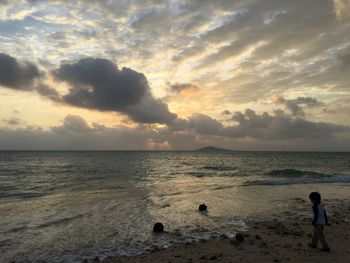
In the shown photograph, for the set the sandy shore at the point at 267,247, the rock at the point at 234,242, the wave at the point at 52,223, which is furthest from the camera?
the wave at the point at 52,223

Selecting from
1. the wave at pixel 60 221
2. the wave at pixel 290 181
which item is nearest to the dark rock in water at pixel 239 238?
the wave at pixel 60 221

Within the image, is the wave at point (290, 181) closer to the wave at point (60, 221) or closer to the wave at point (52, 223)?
the wave at point (60, 221)

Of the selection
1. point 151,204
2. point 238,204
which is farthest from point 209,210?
point 151,204

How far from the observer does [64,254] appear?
11.9 meters

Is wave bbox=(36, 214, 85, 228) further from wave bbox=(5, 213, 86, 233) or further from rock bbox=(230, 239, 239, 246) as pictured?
rock bbox=(230, 239, 239, 246)

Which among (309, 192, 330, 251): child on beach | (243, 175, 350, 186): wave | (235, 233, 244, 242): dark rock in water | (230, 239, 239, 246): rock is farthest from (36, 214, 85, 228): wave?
(243, 175, 350, 186): wave

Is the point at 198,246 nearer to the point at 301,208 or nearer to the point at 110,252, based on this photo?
the point at 110,252

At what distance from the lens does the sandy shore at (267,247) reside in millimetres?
10984

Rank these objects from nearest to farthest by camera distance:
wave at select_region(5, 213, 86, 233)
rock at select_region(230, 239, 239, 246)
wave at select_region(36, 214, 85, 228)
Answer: rock at select_region(230, 239, 239, 246) → wave at select_region(5, 213, 86, 233) → wave at select_region(36, 214, 85, 228)

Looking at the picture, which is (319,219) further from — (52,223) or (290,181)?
(290,181)

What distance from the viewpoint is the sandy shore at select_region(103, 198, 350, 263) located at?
36.0 ft

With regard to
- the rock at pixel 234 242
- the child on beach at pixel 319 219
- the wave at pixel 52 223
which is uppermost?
the child on beach at pixel 319 219

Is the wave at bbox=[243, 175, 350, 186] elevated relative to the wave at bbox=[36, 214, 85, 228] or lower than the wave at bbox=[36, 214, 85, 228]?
elevated

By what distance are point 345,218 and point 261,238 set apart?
698 cm
